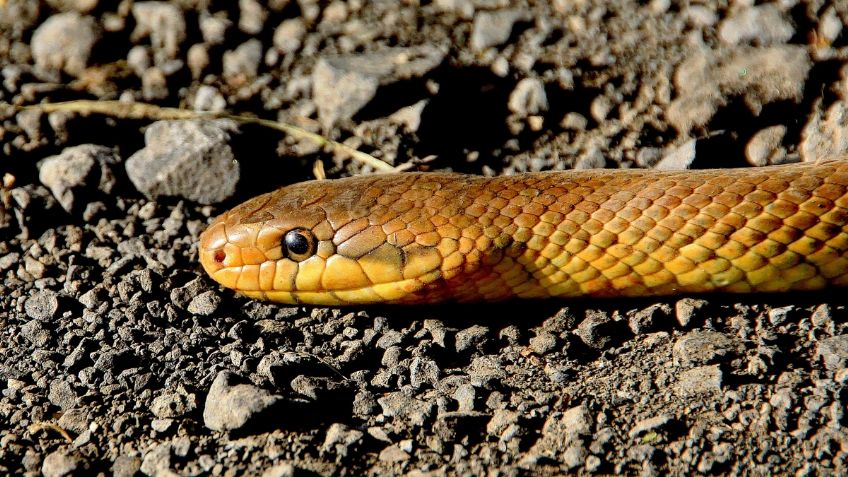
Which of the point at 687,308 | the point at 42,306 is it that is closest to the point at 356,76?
the point at 42,306

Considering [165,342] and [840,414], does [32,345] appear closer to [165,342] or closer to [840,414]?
[165,342]

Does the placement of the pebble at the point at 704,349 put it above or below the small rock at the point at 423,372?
above

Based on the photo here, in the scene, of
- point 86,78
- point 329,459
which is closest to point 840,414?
point 329,459

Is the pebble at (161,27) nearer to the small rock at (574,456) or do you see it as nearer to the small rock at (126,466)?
the small rock at (126,466)

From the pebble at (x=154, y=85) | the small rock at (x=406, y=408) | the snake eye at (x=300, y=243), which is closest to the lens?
the small rock at (x=406, y=408)

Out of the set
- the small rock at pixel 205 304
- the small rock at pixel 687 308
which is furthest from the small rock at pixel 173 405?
the small rock at pixel 687 308

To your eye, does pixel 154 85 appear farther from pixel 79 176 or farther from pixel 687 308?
pixel 687 308

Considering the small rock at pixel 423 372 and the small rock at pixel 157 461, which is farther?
the small rock at pixel 423 372

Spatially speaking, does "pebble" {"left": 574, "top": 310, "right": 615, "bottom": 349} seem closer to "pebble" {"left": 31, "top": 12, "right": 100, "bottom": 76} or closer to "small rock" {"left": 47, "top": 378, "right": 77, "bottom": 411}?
"small rock" {"left": 47, "top": 378, "right": 77, "bottom": 411}
